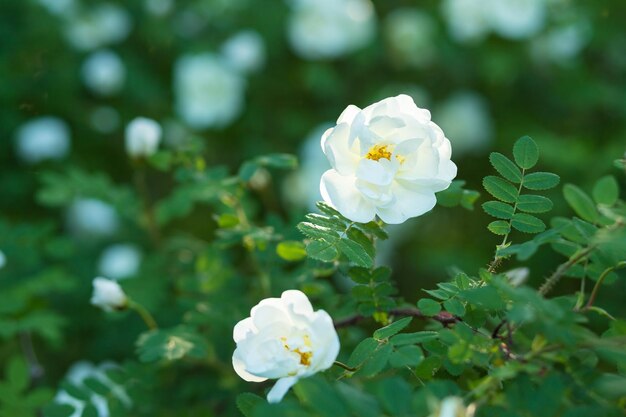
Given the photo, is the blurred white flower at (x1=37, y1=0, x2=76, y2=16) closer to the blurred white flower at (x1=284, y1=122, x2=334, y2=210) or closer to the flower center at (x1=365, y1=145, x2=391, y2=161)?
the blurred white flower at (x1=284, y1=122, x2=334, y2=210)

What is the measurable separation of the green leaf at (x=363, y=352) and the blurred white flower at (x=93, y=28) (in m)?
2.52

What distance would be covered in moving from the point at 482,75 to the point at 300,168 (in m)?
0.86

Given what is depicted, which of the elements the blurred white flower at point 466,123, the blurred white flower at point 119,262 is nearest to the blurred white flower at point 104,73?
the blurred white flower at point 119,262

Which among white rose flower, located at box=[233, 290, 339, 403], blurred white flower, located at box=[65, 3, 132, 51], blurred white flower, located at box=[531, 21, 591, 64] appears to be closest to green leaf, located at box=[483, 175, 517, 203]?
white rose flower, located at box=[233, 290, 339, 403]

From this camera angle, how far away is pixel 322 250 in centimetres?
105

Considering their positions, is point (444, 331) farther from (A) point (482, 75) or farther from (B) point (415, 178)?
(A) point (482, 75)

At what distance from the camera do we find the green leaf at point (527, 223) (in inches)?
43.8

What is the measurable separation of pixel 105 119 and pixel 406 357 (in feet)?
8.23

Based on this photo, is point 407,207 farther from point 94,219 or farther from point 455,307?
point 94,219

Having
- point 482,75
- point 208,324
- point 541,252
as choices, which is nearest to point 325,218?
point 208,324

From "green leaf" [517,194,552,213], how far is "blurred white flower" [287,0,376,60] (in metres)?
2.16

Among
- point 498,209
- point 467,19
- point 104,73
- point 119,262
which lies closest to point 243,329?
point 498,209

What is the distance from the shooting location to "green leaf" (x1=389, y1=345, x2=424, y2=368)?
96 centimetres

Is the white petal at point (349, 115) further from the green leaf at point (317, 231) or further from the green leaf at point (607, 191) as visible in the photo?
the green leaf at point (607, 191)
